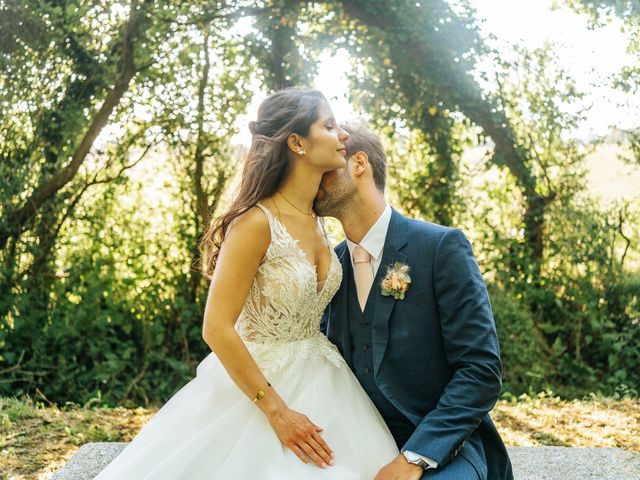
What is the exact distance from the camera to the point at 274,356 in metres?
2.62

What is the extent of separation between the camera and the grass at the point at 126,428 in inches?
163

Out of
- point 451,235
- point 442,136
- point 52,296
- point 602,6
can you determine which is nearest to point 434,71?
point 442,136

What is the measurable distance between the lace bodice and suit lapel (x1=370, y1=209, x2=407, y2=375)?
0.16 m

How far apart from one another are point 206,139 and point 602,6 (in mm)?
3467

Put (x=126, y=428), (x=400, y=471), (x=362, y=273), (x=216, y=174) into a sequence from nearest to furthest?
(x=400, y=471) → (x=362, y=273) → (x=126, y=428) → (x=216, y=174)

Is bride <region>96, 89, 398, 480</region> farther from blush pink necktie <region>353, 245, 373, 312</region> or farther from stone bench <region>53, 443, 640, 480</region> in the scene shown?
stone bench <region>53, 443, 640, 480</region>

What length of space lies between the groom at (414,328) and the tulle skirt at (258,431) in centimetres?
10

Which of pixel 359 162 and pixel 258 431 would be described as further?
pixel 359 162

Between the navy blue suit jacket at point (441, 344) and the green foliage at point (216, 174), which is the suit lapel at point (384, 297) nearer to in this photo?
the navy blue suit jacket at point (441, 344)

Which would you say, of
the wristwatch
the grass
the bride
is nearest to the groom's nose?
the bride

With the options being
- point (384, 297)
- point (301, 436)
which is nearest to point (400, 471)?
point (301, 436)

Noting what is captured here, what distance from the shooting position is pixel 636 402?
529cm

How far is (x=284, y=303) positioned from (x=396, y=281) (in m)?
0.38

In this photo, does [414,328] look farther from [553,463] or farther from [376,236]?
[553,463]
